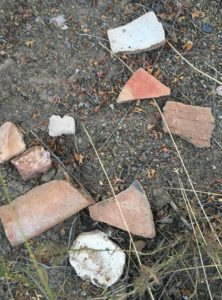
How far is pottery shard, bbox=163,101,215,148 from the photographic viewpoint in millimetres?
2359

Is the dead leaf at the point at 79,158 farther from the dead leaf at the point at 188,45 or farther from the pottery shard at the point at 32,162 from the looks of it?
the dead leaf at the point at 188,45

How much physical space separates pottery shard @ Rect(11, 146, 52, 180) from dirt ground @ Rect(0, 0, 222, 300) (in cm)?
4

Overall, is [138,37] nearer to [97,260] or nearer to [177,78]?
[177,78]

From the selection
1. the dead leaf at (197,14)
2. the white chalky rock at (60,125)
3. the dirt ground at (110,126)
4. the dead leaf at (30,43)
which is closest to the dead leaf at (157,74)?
the dirt ground at (110,126)

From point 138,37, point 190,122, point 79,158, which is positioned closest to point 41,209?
point 79,158

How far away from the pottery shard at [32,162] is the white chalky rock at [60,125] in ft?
0.30

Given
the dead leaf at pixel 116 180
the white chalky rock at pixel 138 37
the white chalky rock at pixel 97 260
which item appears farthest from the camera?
the white chalky rock at pixel 138 37

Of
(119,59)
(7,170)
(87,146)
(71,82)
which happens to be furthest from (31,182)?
(119,59)

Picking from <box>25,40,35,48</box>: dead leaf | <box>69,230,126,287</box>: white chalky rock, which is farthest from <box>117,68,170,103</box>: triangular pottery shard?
<box>69,230,126,287</box>: white chalky rock

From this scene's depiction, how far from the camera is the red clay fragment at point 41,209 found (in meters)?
2.24

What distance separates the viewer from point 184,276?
2.26 meters

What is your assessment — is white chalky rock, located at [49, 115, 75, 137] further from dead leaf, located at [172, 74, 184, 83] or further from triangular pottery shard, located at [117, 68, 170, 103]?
dead leaf, located at [172, 74, 184, 83]

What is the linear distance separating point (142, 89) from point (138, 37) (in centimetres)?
22

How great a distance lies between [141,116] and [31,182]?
0.49 m
